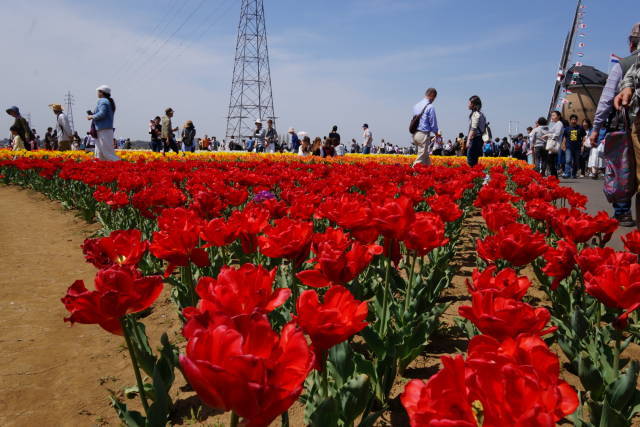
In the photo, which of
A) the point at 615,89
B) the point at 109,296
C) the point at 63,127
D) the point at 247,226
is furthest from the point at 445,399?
the point at 63,127

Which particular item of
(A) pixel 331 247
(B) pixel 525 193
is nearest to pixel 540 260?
(B) pixel 525 193

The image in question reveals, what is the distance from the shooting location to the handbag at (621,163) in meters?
3.84

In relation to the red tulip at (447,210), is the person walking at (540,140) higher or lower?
higher

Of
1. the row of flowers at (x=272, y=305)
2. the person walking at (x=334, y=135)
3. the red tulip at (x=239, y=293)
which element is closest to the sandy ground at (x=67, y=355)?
the row of flowers at (x=272, y=305)

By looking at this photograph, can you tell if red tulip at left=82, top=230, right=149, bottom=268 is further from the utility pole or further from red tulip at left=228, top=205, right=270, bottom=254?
the utility pole

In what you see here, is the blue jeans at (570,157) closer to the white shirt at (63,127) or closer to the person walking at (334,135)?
the person walking at (334,135)

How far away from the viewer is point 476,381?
688 millimetres

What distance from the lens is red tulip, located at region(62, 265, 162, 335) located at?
117 centimetres

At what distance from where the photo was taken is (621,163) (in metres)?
3.88

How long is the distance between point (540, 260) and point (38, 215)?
7327 mm

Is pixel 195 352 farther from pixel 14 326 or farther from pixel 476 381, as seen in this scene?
pixel 14 326

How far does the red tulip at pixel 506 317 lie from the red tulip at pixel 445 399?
37 centimetres

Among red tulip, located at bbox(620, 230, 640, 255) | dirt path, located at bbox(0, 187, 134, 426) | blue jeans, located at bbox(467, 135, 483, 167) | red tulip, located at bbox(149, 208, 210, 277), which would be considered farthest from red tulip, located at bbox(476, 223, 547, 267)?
blue jeans, located at bbox(467, 135, 483, 167)

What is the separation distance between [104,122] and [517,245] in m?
10.1
